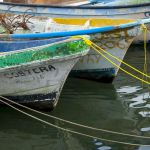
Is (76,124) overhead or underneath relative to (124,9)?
underneath

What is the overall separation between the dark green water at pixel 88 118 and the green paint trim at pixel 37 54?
1.13 meters

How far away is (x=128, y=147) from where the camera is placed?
6086mm

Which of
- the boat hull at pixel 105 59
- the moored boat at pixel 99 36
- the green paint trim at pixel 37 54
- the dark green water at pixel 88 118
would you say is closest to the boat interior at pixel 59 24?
the moored boat at pixel 99 36

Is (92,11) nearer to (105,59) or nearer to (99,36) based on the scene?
(105,59)

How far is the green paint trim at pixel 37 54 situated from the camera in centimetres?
638

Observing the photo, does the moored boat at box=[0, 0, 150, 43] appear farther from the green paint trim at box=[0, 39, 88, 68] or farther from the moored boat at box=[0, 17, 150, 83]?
the green paint trim at box=[0, 39, 88, 68]

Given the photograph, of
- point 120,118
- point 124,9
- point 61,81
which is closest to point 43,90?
point 61,81

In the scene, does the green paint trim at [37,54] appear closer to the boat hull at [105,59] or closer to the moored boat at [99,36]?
the moored boat at [99,36]

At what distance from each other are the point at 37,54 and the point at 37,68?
37cm

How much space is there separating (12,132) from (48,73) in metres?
1.12

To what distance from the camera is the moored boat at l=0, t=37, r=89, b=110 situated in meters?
6.39

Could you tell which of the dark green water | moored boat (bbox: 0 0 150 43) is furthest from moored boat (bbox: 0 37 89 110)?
moored boat (bbox: 0 0 150 43)

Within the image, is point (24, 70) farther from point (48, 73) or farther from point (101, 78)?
point (101, 78)

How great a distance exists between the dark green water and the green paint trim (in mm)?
A: 1126
